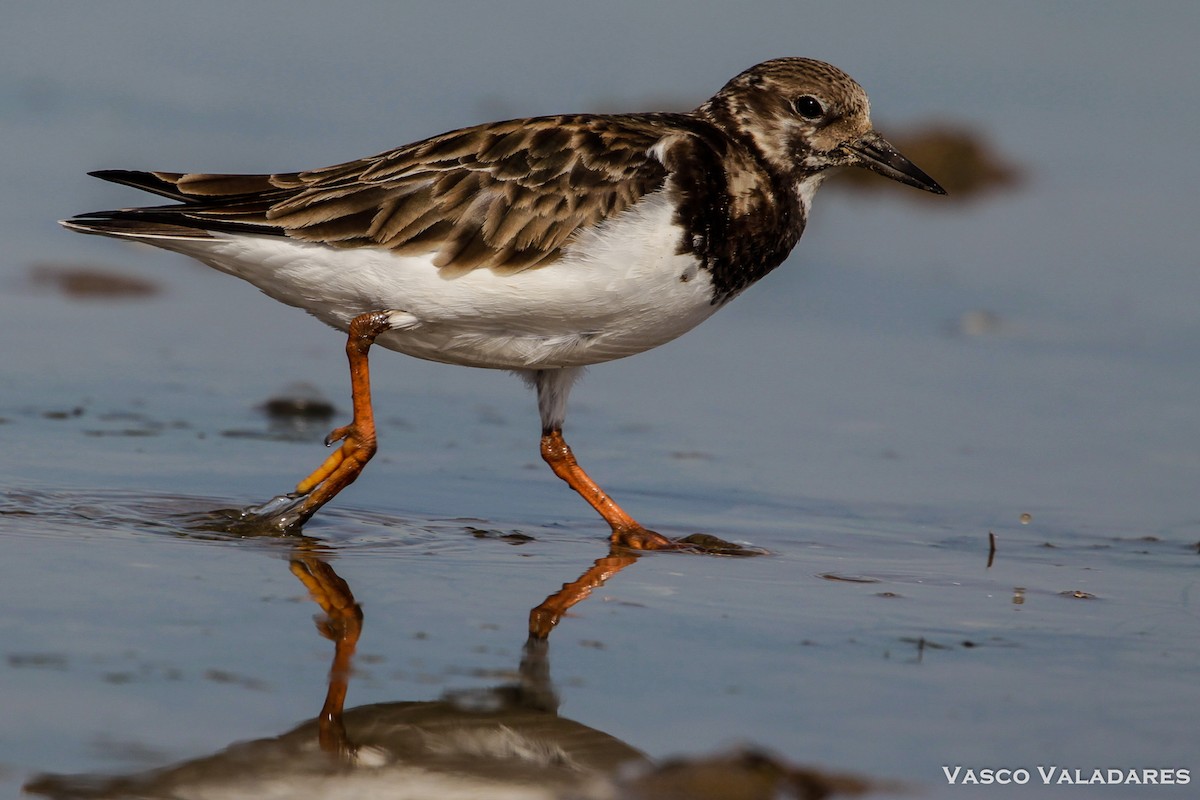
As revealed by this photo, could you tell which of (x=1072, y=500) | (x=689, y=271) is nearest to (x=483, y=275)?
(x=689, y=271)

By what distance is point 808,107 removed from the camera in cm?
672

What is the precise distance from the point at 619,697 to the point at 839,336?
5412 millimetres

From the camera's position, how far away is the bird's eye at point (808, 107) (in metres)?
6.71

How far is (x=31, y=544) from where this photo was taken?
5.56m

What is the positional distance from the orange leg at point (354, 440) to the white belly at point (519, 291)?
0.32 feet

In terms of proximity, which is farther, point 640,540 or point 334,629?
point 640,540

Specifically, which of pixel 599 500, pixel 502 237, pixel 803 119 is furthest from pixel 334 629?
pixel 803 119

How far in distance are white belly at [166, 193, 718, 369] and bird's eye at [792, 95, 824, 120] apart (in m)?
0.93

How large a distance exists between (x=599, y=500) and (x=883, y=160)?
5.93 feet

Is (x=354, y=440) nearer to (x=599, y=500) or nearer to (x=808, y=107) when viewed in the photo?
(x=599, y=500)

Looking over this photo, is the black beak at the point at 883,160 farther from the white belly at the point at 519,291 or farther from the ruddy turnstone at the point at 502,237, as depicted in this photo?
the white belly at the point at 519,291

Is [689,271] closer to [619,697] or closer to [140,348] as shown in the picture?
[619,697]

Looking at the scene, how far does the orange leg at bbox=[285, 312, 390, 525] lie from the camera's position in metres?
6.27

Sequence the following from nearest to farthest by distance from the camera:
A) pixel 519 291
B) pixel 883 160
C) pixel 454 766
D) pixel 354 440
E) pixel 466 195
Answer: pixel 454 766 → pixel 519 291 → pixel 466 195 → pixel 354 440 → pixel 883 160
